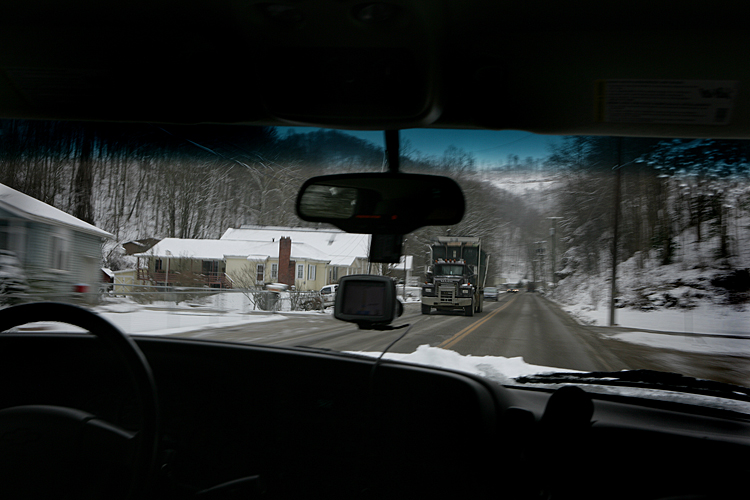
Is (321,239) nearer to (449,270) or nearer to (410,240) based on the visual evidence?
(410,240)

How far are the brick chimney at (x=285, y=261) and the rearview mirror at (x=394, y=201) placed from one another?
0.91 metres

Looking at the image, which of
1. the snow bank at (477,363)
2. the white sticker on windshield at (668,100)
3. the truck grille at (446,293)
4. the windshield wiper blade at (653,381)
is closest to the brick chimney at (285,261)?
the snow bank at (477,363)

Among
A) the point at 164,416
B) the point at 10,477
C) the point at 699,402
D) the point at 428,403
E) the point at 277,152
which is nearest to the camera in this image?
the point at 10,477

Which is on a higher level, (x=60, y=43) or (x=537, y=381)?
(x=60, y=43)

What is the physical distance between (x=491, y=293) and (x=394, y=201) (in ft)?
4.57

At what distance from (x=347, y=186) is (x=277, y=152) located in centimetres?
126

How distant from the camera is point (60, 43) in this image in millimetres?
2510

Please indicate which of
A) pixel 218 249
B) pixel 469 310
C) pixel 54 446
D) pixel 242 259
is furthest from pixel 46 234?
pixel 469 310

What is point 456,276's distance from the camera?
4273mm

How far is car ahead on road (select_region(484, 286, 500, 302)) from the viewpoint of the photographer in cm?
322

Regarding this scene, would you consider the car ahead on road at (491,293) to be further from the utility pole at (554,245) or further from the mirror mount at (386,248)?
the mirror mount at (386,248)

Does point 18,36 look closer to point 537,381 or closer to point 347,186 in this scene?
point 347,186

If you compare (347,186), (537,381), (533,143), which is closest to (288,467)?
(537,381)

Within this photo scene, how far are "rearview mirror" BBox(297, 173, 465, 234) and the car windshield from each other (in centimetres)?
6
